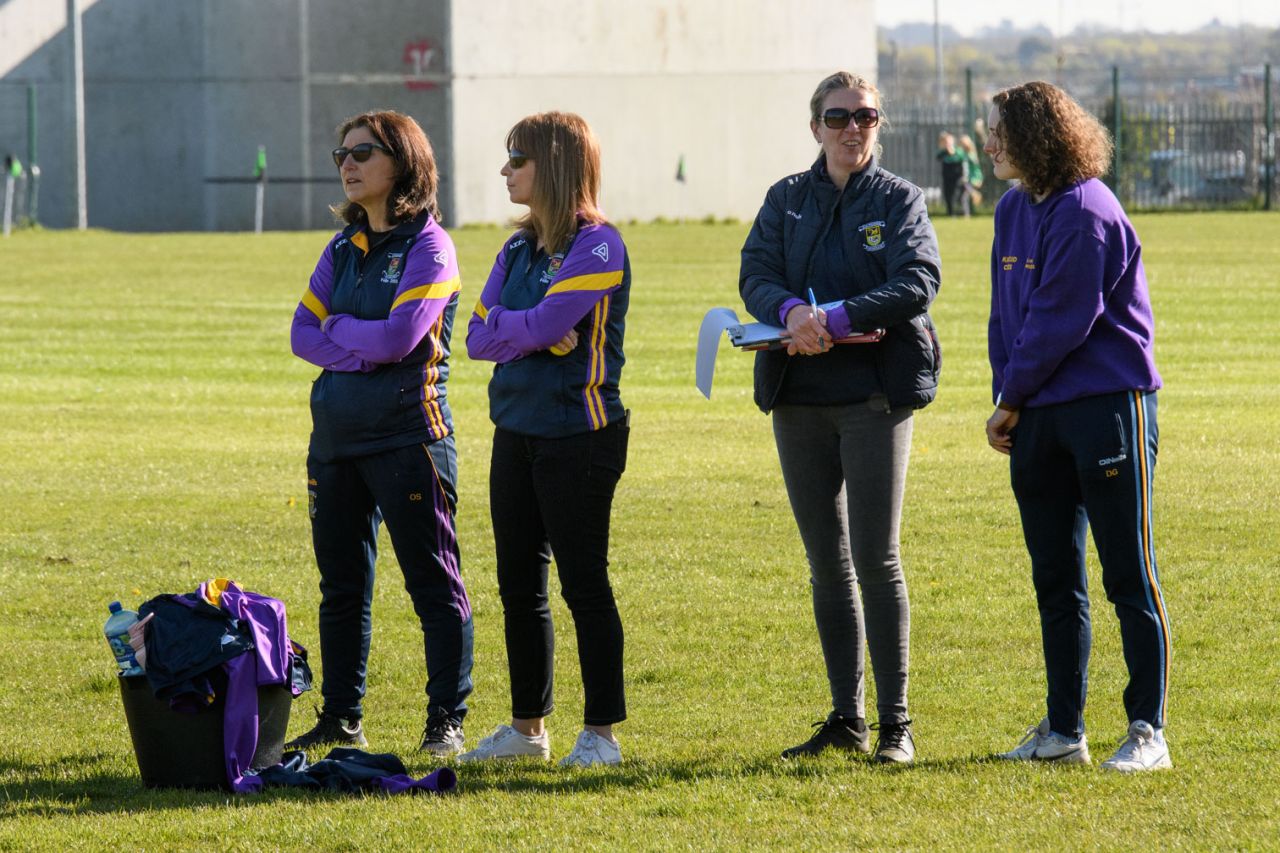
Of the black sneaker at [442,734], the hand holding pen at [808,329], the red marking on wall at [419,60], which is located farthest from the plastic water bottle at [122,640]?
the red marking on wall at [419,60]

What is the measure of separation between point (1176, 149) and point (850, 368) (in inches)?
1457

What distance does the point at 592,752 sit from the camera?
17.9ft

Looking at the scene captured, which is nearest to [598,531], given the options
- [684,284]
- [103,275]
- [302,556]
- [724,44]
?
[302,556]

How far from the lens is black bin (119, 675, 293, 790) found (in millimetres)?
5168

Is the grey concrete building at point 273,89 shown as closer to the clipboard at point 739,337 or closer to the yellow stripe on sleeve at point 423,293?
the yellow stripe on sleeve at point 423,293

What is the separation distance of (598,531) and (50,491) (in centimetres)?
619

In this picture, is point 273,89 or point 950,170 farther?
point 273,89

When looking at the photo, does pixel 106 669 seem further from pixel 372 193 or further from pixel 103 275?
pixel 103 275

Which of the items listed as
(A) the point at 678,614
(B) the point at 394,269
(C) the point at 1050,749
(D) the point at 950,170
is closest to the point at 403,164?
(B) the point at 394,269

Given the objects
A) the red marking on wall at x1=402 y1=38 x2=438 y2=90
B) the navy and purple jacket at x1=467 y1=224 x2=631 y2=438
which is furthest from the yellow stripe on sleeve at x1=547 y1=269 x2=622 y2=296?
the red marking on wall at x1=402 y1=38 x2=438 y2=90

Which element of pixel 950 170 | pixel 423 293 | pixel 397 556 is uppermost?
pixel 950 170

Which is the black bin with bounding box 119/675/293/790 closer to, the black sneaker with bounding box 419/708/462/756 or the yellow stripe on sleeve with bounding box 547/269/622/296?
the black sneaker with bounding box 419/708/462/756

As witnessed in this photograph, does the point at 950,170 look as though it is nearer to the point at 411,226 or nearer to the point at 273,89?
the point at 273,89

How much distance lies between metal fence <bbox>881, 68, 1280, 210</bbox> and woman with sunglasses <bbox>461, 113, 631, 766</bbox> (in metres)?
32.6
